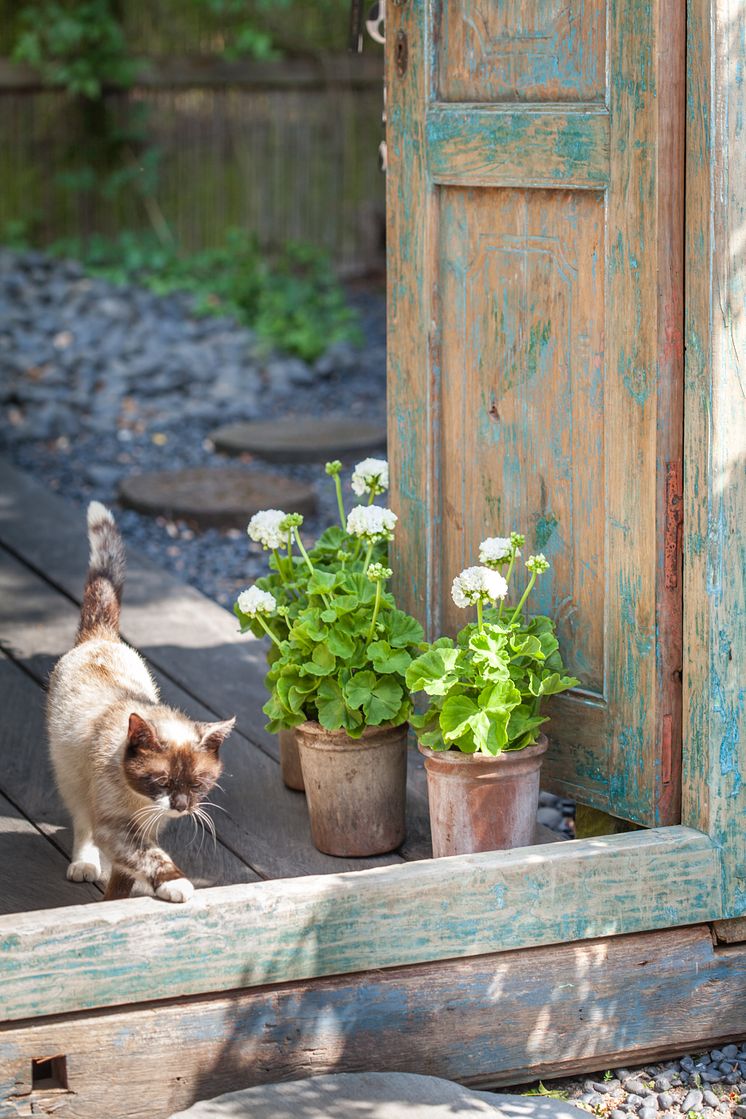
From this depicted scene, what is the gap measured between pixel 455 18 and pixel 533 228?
0.55m

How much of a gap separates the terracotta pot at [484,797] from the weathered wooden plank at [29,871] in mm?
806

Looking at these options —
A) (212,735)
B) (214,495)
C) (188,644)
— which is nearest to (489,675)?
(212,735)

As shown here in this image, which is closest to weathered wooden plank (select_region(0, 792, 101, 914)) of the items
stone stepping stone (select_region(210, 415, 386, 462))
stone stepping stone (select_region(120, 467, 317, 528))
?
stone stepping stone (select_region(120, 467, 317, 528))

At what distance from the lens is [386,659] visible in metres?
3.39

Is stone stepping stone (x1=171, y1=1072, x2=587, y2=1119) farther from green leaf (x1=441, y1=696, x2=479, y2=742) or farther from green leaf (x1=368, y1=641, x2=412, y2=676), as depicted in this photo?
green leaf (x1=368, y1=641, x2=412, y2=676)

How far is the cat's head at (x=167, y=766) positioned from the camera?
3082mm

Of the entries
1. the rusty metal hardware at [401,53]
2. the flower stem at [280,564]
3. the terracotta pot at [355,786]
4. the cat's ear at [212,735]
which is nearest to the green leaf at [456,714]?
the terracotta pot at [355,786]

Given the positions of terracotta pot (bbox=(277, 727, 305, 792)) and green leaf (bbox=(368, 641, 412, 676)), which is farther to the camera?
terracotta pot (bbox=(277, 727, 305, 792))

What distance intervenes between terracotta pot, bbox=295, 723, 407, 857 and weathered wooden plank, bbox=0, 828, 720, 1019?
413 millimetres

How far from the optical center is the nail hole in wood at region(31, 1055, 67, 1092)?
2844mm

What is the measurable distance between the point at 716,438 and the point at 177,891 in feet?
4.58

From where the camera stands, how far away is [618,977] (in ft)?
10.7

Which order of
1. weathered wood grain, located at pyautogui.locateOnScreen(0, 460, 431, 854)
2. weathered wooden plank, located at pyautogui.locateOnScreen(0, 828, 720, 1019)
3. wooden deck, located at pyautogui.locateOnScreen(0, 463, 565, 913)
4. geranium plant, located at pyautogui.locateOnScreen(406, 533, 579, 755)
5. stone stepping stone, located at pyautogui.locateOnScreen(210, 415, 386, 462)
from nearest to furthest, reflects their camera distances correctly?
weathered wooden plank, located at pyautogui.locateOnScreen(0, 828, 720, 1019), geranium plant, located at pyautogui.locateOnScreen(406, 533, 579, 755), wooden deck, located at pyautogui.locateOnScreen(0, 463, 565, 913), weathered wood grain, located at pyautogui.locateOnScreen(0, 460, 431, 854), stone stepping stone, located at pyautogui.locateOnScreen(210, 415, 386, 462)

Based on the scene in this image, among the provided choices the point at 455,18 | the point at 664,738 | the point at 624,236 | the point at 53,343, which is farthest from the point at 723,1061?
the point at 53,343
